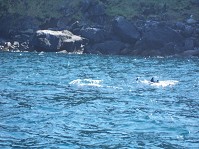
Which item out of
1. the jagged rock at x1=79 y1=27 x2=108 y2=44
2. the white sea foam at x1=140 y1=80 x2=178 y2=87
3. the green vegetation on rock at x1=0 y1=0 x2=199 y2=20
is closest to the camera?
the white sea foam at x1=140 y1=80 x2=178 y2=87

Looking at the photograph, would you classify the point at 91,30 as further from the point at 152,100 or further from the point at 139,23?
the point at 152,100

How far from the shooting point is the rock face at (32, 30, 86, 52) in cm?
9169

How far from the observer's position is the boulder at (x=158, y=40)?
9138 centimetres

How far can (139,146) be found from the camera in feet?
66.2

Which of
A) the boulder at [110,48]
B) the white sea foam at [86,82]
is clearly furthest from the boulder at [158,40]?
the white sea foam at [86,82]

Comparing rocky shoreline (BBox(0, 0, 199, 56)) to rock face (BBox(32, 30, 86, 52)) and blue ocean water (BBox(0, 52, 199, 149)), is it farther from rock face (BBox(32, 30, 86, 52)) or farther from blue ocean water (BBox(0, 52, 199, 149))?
blue ocean water (BBox(0, 52, 199, 149))

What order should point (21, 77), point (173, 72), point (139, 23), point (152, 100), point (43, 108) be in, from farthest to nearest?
point (139, 23) → point (173, 72) → point (21, 77) → point (152, 100) → point (43, 108)

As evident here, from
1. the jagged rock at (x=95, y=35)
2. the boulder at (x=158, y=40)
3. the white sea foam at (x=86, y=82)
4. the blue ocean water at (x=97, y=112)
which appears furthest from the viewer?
the jagged rock at (x=95, y=35)

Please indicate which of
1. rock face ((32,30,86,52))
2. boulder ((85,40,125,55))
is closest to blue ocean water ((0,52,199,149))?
rock face ((32,30,86,52))

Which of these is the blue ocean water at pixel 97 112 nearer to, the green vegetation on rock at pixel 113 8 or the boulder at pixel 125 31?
the boulder at pixel 125 31

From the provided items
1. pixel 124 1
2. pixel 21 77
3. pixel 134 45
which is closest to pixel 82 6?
pixel 124 1

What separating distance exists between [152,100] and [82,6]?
82.0 metres

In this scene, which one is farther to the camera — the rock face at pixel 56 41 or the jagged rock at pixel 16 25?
the jagged rock at pixel 16 25

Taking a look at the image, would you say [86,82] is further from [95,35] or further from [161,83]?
[95,35]
